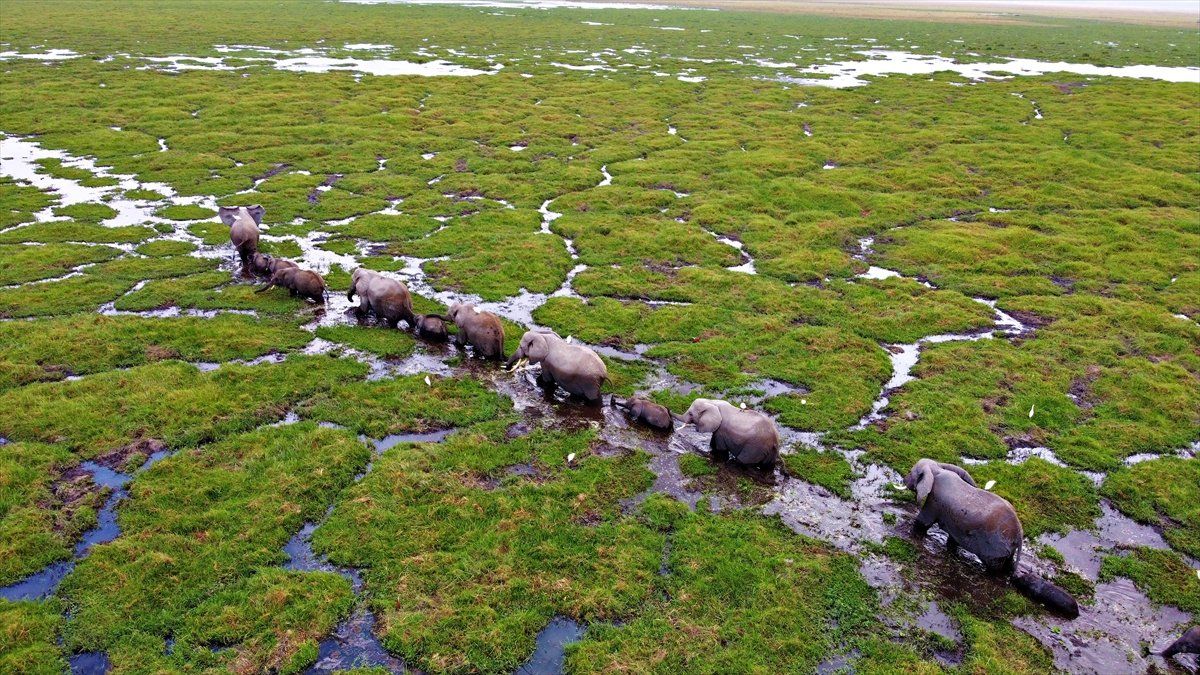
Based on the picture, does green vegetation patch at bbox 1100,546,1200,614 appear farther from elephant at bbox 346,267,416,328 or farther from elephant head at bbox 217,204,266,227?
elephant head at bbox 217,204,266,227

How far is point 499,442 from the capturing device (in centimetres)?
1260

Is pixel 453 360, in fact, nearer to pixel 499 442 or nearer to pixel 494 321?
pixel 494 321

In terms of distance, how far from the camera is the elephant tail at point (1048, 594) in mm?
9438

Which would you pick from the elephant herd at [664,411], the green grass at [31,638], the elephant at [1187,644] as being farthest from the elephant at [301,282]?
the elephant at [1187,644]

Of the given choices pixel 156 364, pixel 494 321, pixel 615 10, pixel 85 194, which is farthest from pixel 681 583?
pixel 615 10

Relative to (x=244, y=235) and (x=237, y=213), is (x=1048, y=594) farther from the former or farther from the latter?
(x=237, y=213)

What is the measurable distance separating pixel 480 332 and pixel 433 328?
1.34m

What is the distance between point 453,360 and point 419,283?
13.8ft

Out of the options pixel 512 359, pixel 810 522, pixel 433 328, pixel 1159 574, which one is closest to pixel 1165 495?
pixel 1159 574

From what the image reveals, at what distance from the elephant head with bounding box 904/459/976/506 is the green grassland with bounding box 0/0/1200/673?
0.52 m

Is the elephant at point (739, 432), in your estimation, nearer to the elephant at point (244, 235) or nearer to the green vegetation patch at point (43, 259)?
the elephant at point (244, 235)

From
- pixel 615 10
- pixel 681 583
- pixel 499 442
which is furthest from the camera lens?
pixel 615 10

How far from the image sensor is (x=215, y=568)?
380 inches

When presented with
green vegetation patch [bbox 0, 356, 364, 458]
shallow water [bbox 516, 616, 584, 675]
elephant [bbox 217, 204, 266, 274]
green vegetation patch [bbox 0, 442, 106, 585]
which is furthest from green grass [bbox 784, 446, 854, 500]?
elephant [bbox 217, 204, 266, 274]
